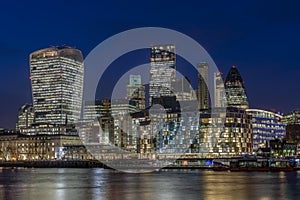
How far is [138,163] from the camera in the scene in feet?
557

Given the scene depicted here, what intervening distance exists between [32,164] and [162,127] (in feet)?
158

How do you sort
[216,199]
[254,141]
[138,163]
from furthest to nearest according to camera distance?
[254,141]
[138,163]
[216,199]

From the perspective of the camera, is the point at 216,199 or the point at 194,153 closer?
the point at 216,199

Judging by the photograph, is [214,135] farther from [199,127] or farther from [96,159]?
[96,159]

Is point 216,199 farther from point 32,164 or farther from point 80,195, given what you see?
point 32,164

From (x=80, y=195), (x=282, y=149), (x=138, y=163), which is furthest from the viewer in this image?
(x=282, y=149)

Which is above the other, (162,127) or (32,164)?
(162,127)

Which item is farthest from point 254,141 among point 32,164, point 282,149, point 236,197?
point 236,197

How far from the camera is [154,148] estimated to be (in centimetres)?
19412

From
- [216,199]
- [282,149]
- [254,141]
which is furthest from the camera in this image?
[254,141]

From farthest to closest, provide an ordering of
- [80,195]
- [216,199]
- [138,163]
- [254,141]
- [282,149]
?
[254,141] < [282,149] < [138,163] < [80,195] < [216,199]

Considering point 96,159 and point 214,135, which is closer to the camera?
point 214,135

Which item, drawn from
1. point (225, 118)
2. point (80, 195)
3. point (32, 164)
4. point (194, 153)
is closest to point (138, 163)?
point (194, 153)

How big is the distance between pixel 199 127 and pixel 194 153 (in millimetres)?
8671
